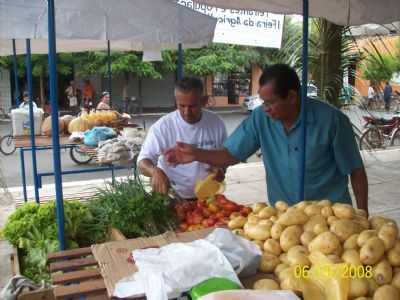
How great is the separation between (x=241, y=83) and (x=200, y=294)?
25895 millimetres

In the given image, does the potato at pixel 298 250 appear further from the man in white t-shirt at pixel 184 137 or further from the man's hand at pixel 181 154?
the man in white t-shirt at pixel 184 137

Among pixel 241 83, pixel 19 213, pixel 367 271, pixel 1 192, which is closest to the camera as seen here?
pixel 367 271

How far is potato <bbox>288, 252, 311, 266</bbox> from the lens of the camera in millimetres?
1624

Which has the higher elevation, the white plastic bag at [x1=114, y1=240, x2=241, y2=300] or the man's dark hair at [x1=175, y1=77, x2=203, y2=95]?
the man's dark hair at [x1=175, y1=77, x2=203, y2=95]

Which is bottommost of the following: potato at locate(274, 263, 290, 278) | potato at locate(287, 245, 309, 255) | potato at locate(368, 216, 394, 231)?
potato at locate(274, 263, 290, 278)

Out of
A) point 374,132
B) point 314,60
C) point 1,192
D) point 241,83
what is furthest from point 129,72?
point 314,60

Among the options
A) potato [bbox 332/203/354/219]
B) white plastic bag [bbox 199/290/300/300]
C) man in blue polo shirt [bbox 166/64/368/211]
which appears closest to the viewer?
white plastic bag [bbox 199/290/300/300]

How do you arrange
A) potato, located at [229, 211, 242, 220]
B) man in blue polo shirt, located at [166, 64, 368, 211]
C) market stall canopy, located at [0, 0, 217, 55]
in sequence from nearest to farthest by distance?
potato, located at [229, 211, 242, 220]
man in blue polo shirt, located at [166, 64, 368, 211]
market stall canopy, located at [0, 0, 217, 55]

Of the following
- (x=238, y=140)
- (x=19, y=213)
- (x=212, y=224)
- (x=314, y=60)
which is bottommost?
(x=19, y=213)

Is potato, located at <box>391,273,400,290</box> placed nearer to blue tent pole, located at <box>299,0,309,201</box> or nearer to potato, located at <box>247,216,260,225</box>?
potato, located at <box>247,216,260,225</box>

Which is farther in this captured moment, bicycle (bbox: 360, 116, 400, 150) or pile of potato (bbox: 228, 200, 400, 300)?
bicycle (bbox: 360, 116, 400, 150)

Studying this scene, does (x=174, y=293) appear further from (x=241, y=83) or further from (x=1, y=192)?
(x=241, y=83)

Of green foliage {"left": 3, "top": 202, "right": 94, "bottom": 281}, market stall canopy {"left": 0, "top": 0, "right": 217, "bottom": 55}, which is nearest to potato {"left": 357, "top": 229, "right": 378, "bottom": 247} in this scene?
green foliage {"left": 3, "top": 202, "right": 94, "bottom": 281}

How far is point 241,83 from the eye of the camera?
87.9ft
